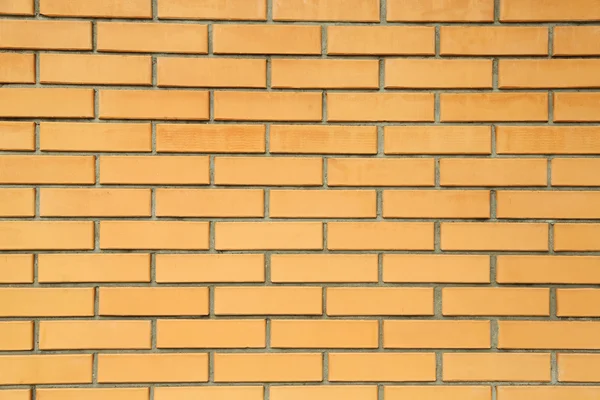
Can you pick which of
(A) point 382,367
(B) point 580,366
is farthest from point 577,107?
(A) point 382,367

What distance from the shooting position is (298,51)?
6.47ft

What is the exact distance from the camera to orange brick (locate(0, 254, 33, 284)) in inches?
76.2

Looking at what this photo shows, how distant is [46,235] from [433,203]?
1345mm

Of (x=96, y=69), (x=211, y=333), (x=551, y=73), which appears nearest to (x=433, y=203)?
(x=551, y=73)

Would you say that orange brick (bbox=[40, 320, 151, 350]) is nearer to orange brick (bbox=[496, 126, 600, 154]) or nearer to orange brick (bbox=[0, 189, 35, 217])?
orange brick (bbox=[0, 189, 35, 217])

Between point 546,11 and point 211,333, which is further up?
point 546,11

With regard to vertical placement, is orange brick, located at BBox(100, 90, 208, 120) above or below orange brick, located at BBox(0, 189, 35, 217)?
above

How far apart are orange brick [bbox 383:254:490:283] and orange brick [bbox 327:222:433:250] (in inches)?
1.5

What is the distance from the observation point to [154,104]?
6.43 ft

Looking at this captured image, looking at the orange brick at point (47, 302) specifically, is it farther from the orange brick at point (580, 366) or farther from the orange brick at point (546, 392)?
the orange brick at point (580, 366)

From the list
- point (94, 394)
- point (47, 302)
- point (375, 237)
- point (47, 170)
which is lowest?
point (94, 394)

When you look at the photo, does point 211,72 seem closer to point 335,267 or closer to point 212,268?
point 212,268

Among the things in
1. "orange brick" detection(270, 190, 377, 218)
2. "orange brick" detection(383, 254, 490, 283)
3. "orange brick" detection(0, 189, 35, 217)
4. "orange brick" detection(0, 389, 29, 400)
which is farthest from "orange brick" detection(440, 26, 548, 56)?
"orange brick" detection(0, 389, 29, 400)

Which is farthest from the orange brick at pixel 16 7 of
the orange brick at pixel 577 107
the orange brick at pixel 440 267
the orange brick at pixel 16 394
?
the orange brick at pixel 577 107
